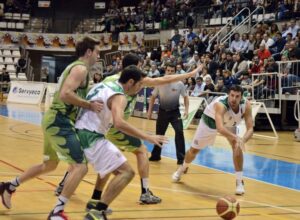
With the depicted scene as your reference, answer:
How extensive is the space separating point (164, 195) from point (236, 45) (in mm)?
17108

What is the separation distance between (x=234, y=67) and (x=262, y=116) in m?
2.34

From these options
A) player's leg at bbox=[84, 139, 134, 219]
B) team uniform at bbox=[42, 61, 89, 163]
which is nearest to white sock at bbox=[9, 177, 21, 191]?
team uniform at bbox=[42, 61, 89, 163]

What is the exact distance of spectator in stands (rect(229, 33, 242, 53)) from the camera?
80.8ft

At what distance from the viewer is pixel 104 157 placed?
6336mm

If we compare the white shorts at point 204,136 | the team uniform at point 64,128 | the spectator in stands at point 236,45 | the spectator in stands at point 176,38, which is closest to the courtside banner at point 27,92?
the spectator in stands at point 176,38

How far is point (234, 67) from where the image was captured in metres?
22.3

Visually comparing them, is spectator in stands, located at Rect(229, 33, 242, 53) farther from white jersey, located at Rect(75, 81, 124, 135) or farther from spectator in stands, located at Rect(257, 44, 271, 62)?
white jersey, located at Rect(75, 81, 124, 135)

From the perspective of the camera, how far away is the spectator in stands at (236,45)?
24.6 m

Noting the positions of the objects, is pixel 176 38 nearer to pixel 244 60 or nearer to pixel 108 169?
pixel 244 60

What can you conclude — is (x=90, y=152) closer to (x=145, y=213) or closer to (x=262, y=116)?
(x=145, y=213)

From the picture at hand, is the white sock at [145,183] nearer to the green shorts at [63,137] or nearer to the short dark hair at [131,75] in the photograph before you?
the green shorts at [63,137]

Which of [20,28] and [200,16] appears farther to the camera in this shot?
[20,28]

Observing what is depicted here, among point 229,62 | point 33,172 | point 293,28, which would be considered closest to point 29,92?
point 229,62

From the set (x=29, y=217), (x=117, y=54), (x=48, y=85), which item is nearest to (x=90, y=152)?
(x=29, y=217)
